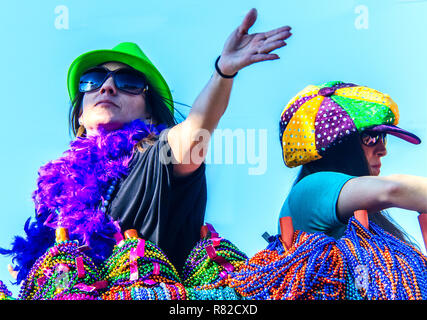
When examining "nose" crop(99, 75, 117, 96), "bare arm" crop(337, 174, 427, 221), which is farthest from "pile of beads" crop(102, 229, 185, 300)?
"nose" crop(99, 75, 117, 96)

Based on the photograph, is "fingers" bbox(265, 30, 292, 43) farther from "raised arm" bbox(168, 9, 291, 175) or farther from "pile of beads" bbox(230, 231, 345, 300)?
"pile of beads" bbox(230, 231, 345, 300)

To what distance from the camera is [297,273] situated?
5.24 ft

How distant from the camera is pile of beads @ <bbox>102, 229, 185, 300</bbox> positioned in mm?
1592

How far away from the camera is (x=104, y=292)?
165 centimetres

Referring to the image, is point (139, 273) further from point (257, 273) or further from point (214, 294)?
point (257, 273)

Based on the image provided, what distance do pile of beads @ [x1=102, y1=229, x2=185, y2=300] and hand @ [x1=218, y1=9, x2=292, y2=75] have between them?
0.58 m

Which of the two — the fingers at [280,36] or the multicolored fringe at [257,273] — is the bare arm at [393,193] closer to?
the multicolored fringe at [257,273]

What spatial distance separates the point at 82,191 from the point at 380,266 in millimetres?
1025

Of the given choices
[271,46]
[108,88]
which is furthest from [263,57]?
[108,88]

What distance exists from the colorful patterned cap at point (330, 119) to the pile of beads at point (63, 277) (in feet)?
3.27

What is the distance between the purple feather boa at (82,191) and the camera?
1889mm
